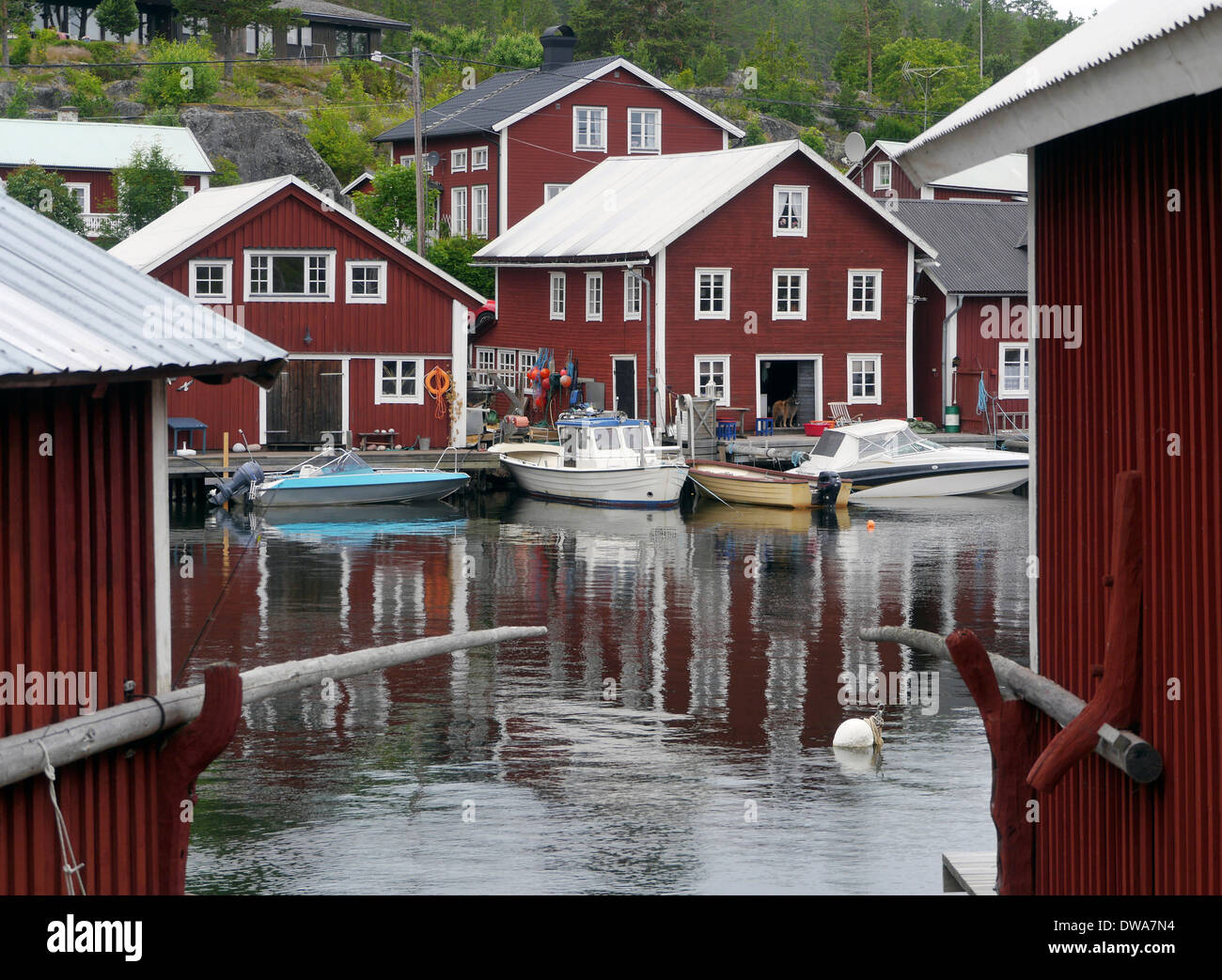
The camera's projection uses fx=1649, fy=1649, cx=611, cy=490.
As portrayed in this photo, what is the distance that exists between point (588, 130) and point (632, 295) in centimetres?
1872

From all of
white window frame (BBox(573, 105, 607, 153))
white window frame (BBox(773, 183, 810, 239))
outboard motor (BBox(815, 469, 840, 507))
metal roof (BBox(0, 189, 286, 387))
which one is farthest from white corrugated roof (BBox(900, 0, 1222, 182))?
→ white window frame (BBox(573, 105, 607, 153))

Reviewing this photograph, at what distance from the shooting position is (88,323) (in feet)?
26.3

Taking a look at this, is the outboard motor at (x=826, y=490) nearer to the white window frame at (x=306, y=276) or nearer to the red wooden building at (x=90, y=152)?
the white window frame at (x=306, y=276)

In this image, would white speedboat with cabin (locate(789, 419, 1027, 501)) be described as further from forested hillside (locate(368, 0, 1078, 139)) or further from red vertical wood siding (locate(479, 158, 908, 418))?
forested hillside (locate(368, 0, 1078, 139))

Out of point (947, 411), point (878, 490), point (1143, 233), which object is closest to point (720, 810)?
point (1143, 233)

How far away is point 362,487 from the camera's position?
40156mm

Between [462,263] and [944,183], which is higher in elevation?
[944,183]

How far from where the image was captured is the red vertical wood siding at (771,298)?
1871 inches

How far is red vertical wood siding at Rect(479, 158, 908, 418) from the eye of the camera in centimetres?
4753

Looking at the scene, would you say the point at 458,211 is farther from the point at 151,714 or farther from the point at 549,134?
the point at 151,714

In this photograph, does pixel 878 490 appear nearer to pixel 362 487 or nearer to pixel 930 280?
pixel 930 280

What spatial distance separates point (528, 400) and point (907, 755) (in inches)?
1359

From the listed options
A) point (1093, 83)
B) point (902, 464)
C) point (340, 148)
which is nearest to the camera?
point (1093, 83)

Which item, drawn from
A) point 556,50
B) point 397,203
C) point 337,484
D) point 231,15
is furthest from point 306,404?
point 231,15
